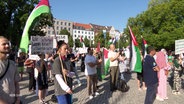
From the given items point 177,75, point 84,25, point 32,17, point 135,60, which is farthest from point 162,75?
point 84,25

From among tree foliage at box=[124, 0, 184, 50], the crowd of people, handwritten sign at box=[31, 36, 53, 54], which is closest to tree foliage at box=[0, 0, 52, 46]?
tree foliage at box=[124, 0, 184, 50]

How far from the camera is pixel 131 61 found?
7930mm

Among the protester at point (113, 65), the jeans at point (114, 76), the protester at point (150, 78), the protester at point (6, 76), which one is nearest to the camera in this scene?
the protester at point (6, 76)

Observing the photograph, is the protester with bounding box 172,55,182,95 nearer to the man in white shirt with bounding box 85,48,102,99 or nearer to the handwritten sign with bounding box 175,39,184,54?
the handwritten sign with bounding box 175,39,184,54

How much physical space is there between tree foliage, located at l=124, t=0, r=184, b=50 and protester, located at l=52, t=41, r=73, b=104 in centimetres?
3875

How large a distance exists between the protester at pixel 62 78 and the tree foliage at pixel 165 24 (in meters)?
38.7

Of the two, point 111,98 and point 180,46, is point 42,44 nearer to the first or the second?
point 111,98

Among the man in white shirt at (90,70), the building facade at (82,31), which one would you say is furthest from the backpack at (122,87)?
the building facade at (82,31)

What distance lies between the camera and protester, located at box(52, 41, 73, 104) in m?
4.95

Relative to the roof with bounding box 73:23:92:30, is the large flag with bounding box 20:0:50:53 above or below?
below

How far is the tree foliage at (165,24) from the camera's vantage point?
43031 mm

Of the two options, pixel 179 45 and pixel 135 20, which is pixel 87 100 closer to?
pixel 179 45

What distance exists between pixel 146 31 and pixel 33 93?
40085mm

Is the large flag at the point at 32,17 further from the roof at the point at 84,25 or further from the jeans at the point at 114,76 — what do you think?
the roof at the point at 84,25
